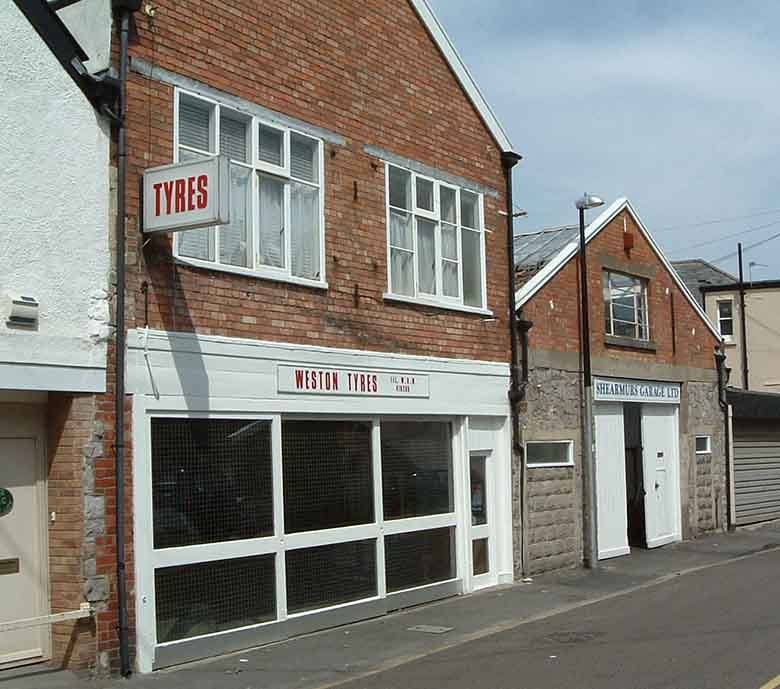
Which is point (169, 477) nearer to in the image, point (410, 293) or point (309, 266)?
point (309, 266)

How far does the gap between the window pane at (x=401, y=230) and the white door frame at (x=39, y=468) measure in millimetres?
5489

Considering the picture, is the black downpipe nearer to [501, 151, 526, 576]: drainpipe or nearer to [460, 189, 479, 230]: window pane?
[460, 189, 479, 230]: window pane

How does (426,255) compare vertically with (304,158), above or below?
below

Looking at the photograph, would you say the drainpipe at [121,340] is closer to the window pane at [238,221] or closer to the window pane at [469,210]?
the window pane at [238,221]

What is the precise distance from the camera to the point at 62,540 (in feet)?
31.2

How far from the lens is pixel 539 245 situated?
64.3ft

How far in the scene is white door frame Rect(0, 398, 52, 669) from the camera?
951 cm

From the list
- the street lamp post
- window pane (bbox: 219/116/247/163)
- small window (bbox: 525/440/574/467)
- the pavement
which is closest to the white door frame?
the pavement

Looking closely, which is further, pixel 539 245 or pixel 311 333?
pixel 539 245

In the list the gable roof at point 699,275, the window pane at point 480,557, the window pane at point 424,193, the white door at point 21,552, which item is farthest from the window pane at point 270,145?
the gable roof at point 699,275

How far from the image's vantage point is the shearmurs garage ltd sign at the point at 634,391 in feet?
59.7

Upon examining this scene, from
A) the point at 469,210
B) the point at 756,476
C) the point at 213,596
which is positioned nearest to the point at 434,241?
the point at 469,210

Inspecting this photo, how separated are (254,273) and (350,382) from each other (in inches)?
78.4

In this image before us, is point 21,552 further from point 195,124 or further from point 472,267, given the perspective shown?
point 472,267
